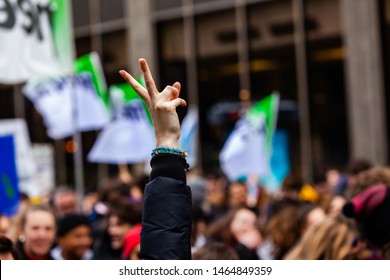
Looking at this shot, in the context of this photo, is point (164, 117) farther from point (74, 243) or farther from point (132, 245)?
point (74, 243)

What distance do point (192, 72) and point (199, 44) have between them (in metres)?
0.67

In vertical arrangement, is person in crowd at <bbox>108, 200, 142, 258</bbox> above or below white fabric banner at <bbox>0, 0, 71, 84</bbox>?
below

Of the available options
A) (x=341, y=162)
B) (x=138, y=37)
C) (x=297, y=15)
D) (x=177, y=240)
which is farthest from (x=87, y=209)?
(x=177, y=240)

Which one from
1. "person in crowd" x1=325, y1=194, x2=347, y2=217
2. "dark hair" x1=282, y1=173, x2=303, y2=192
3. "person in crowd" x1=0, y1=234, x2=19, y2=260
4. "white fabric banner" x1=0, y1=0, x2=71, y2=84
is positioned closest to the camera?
"person in crowd" x1=0, y1=234, x2=19, y2=260

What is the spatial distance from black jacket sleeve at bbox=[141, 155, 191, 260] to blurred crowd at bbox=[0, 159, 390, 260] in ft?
4.23

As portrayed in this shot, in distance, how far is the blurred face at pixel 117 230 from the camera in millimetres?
6588

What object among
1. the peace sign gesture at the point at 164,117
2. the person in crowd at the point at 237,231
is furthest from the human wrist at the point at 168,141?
the person in crowd at the point at 237,231

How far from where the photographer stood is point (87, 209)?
13656mm

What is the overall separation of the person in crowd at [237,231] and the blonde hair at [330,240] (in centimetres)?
184

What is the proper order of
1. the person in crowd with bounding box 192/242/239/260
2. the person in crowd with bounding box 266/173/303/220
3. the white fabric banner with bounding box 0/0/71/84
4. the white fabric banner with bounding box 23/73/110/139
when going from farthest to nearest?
the white fabric banner with bounding box 23/73/110/139, the person in crowd with bounding box 266/173/303/220, the white fabric banner with bounding box 0/0/71/84, the person in crowd with bounding box 192/242/239/260

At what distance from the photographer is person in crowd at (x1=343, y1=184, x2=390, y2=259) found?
4211 millimetres

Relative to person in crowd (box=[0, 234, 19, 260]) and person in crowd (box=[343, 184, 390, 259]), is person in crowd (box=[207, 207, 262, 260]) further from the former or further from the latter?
person in crowd (box=[0, 234, 19, 260])

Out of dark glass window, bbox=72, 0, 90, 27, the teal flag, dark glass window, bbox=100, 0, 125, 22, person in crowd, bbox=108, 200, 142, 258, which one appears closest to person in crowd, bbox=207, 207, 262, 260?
person in crowd, bbox=108, 200, 142, 258
